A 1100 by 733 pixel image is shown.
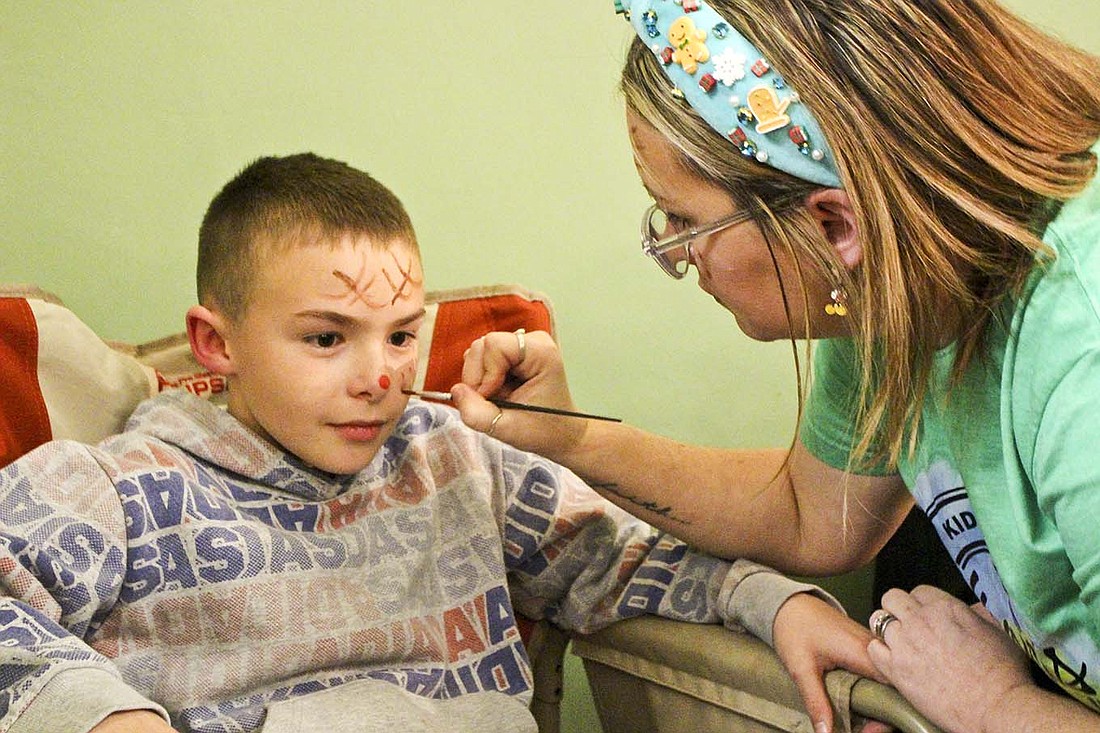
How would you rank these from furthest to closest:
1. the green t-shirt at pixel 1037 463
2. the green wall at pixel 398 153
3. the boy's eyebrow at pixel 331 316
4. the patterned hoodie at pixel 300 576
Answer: the green wall at pixel 398 153 → the boy's eyebrow at pixel 331 316 → the patterned hoodie at pixel 300 576 → the green t-shirt at pixel 1037 463

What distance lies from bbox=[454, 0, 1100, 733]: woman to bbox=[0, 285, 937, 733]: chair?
0.16 metres

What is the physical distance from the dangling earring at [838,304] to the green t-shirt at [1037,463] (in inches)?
4.0

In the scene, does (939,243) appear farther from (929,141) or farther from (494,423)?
(494,423)

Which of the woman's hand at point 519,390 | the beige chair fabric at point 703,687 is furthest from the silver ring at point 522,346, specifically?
the beige chair fabric at point 703,687

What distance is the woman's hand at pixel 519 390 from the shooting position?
4.03 ft

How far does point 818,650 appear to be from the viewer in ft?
3.81

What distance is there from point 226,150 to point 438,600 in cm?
66

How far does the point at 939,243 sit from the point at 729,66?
203 mm

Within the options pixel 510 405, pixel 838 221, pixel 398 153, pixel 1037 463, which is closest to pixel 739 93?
pixel 838 221

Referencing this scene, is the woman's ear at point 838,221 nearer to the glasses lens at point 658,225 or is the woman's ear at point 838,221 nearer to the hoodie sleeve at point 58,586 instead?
the glasses lens at point 658,225

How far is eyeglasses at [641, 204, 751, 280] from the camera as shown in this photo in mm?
971

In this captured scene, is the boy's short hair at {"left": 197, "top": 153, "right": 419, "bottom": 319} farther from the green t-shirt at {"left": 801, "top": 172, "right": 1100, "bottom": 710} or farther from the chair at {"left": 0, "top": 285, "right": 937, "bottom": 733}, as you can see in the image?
the green t-shirt at {"left": 801, "top": 172, "right": 1100, "bottom": 710}

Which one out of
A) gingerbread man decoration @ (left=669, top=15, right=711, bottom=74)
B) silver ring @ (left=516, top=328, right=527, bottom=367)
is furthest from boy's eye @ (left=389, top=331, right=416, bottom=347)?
gingerbread man decoration @ (left=669, top=15, right=711, bottom=74)

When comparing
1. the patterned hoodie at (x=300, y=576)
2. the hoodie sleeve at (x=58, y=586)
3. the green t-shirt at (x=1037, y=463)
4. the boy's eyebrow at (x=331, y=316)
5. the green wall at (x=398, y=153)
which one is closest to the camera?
the green t-shirt at (x=1037, y=463)
